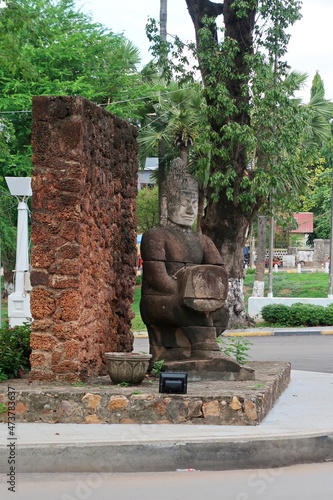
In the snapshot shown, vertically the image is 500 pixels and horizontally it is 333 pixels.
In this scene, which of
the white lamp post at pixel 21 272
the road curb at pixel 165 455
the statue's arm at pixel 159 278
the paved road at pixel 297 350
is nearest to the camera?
the road curb at pixel 165 455

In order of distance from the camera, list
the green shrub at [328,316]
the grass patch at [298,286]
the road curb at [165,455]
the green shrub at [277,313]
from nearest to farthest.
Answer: the road curb at [165,455]
the green shrub at [277,313]
the green shrub at [328,316]
the grass patch at [298,286]

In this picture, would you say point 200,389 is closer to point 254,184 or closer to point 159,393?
point 159,393

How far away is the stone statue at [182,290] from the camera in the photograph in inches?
388

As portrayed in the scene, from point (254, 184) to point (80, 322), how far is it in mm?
11749

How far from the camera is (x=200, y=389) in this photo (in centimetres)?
925

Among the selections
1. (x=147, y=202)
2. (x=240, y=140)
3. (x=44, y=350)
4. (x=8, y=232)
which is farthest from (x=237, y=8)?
(x=147, y=202)

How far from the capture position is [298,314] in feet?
80.4

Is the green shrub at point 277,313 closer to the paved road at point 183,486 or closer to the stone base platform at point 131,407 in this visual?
the stone base platform at point 131,407

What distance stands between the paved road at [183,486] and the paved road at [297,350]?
7.62 m

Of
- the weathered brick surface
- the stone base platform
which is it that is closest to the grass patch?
the weathered brick surface

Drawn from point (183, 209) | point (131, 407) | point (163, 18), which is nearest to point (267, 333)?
point (163, 18)

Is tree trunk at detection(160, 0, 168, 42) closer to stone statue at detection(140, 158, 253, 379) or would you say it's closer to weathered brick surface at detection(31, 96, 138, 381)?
stone statue at detection(140, 158, 253, 379)

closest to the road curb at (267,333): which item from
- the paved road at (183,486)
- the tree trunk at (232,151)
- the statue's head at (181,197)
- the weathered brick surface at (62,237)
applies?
the tree trunk at (232,151)

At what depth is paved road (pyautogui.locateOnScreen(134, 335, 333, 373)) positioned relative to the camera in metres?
16.0
